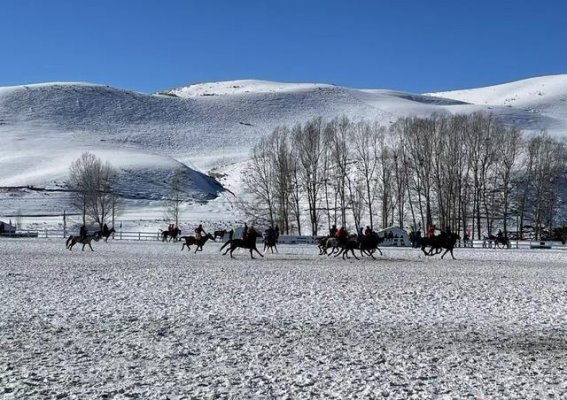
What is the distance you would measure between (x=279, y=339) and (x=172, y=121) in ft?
476

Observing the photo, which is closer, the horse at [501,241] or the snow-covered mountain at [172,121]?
the horse at [501,241]

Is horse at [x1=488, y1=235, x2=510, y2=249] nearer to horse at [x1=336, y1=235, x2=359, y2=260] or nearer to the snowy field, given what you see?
horse at [x1=336, y1=235, x2=359, y2=260]

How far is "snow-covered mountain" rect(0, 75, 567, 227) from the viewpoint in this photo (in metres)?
101

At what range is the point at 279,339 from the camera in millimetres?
10055

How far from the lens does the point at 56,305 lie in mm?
13242

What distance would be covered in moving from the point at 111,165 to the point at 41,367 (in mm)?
98582

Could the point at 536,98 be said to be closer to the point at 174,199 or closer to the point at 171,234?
the point at 174,199

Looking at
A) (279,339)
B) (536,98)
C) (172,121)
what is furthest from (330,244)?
(536,98)

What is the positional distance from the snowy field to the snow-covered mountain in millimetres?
69786

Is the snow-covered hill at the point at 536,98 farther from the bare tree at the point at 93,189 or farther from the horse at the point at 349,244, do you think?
the horse at the point at 349,244

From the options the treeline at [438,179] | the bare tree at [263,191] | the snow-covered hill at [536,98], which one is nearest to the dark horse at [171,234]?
the treeline at [438,179]

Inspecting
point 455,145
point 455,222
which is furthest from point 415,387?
point 455,145

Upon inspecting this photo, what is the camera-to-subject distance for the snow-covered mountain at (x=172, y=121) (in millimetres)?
100938

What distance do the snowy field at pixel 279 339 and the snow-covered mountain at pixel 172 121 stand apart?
6979cm
